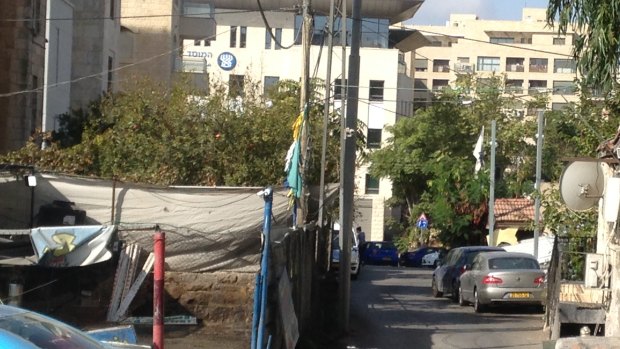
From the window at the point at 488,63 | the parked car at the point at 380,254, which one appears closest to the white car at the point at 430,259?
the parked car at the point at 380,254

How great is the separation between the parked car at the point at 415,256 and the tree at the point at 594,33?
42.3 meters

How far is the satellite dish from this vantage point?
18438mm

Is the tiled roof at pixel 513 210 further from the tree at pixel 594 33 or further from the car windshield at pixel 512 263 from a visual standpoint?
the tree at pixel 594 33

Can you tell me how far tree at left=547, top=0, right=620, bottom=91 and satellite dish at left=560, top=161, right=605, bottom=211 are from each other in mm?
2757

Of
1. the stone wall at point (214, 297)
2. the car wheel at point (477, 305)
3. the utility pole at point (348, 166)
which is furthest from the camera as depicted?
the car wheel at point (477, 305)

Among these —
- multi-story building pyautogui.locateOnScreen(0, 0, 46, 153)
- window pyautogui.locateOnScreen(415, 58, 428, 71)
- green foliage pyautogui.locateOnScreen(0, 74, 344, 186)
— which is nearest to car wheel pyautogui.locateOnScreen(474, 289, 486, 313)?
green foliage pyautogui.locateOnScreen(0, 74, 344, 186)

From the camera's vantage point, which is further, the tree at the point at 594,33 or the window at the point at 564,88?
the window at the point at 564,88

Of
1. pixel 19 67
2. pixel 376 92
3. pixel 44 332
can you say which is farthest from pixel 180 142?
pixel 376 92

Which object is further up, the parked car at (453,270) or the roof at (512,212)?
the roof at (512,212)

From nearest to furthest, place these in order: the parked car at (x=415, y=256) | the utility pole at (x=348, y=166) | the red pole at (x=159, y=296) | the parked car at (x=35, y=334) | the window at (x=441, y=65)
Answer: the parked car at (x=35, y=334) → the red pole at (x=159, y=296) → the utility pole at (x=348, y=166) → the parked car at (x=415, y=256) → the window at (x=441, y=65)

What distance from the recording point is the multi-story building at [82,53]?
36781 millimetres

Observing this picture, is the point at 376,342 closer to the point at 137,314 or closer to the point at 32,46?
the point at 137,314

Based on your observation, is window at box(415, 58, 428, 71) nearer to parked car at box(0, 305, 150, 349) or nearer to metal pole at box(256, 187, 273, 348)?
metal pole at box(256, 187, 273, 348)

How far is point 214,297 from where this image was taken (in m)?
17.2
